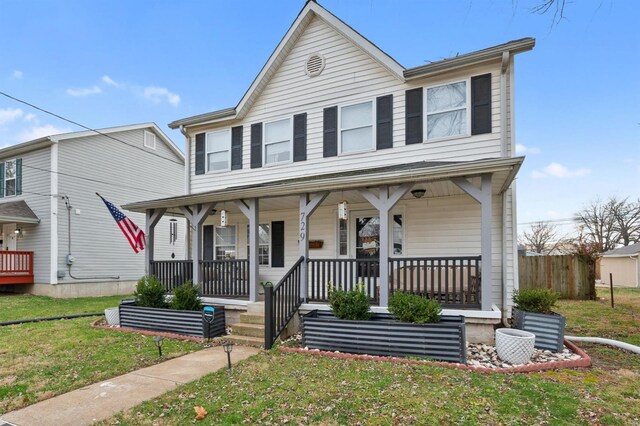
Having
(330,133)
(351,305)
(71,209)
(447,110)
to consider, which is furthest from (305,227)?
(71,209)

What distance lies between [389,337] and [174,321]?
4613mm

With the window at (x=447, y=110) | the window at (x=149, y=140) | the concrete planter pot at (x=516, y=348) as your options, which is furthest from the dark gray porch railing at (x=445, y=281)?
the window at (x=149, y=140)

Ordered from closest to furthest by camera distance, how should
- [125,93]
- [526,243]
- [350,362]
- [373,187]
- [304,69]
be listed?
[350,362] → [373,187] → [304,69] → [125,93] → [526,243]

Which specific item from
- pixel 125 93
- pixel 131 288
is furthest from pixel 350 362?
pixel 125 93

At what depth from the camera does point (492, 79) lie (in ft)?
26.1

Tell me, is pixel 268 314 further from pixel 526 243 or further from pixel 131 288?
pixel 526 243

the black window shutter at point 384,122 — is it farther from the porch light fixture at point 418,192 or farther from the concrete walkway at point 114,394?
the concrete walkway at point 114,394

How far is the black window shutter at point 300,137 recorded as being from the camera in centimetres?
995

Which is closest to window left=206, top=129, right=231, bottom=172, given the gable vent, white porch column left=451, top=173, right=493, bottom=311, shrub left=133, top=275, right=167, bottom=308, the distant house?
the gable vent

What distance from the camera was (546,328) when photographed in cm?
625

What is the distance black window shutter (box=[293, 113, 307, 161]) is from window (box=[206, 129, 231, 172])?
7.52 ft

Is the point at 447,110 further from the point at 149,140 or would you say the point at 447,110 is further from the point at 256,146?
the point at 149,140

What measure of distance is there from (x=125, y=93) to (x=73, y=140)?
5.46 m

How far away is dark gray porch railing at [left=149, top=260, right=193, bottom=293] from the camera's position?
9.35 metres
